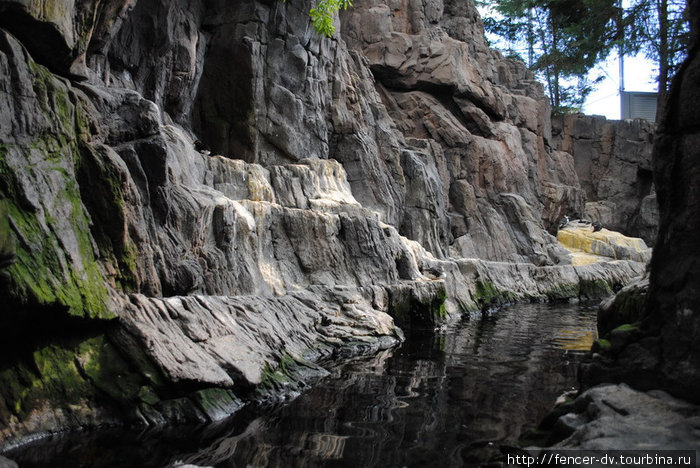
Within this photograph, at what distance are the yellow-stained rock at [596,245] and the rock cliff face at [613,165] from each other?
18.4 feet

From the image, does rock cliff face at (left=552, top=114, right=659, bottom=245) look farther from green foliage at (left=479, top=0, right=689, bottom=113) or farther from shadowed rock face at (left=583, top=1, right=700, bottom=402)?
shadowed rock face at (left=583, top=1, right=700, bottom=402)

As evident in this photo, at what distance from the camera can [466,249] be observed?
1174 inches

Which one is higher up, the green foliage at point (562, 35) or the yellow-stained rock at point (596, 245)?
the green foliage at point (562, 35)

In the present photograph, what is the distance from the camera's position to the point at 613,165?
1672 inches

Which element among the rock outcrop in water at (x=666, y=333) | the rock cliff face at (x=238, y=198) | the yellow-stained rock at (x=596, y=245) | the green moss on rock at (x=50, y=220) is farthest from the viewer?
the yellow-stained rock at (x=596, y=245)

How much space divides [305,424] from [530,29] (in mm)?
44266

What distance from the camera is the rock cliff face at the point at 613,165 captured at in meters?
41.4

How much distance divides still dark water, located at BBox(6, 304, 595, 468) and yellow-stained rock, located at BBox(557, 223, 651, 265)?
22.9m

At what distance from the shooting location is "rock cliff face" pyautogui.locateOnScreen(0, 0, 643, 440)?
704 centimetres

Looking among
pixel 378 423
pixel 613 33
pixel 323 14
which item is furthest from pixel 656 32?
pixel 378 423

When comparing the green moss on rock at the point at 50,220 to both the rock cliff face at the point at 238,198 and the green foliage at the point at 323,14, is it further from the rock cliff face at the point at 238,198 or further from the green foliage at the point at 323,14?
the green foliage at the point at 323,14

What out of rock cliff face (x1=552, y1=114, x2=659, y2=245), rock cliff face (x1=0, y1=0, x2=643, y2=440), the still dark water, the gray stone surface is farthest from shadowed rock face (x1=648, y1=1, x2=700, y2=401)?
rock cliff face (x1=552, y1=114, x2=659, y2=245)

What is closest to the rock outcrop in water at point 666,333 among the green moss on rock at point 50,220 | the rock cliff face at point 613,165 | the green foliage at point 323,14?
the green moss on rock at point 50,220

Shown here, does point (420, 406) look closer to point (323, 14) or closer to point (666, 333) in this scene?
point (666, 333)
